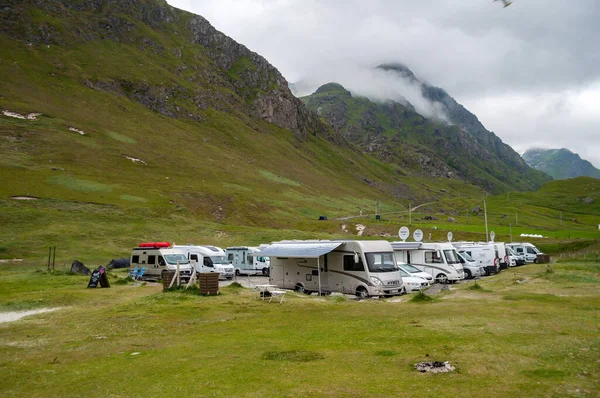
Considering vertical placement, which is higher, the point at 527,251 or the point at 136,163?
the point at 136,163

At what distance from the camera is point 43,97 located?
397 feet

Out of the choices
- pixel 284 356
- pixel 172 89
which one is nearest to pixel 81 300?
pixel 284 356

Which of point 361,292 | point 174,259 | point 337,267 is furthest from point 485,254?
point 174,259

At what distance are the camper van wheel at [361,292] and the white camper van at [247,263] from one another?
75.2 feet

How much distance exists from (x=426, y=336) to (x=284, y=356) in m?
4.73

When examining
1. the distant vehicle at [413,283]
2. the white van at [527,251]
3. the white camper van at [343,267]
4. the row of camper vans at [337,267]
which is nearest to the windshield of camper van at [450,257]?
the distant vehicle at [413,283]

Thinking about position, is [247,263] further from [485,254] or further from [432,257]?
[485,254]

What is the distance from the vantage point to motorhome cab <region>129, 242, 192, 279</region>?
39.1 metres

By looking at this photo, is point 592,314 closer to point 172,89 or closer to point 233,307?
point 233,307

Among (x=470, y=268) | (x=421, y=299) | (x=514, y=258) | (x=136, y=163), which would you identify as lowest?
(x=421, y=299)

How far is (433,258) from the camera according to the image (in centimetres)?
3666

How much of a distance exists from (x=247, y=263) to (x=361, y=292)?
24.4 m

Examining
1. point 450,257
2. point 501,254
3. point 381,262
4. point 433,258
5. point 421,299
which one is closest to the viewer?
point 421,299

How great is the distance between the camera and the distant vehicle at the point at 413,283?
96.2 ft
